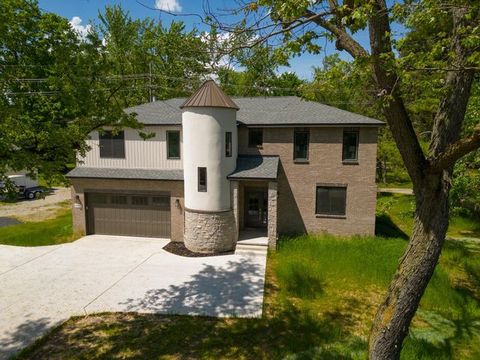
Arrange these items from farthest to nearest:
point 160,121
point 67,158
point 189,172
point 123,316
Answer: point 160,121 → point 189,172 → point 123,316 → point 67,158

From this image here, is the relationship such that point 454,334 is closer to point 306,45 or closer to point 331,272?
point 331,272

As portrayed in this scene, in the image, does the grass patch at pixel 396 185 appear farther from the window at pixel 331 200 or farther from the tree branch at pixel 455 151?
the tree branch at pixel 455 151

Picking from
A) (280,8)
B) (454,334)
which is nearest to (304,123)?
(454,334)

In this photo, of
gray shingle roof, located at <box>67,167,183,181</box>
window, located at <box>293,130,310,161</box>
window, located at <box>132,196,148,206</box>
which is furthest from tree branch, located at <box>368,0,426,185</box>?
window, located at <box>132,196,148,206</box>

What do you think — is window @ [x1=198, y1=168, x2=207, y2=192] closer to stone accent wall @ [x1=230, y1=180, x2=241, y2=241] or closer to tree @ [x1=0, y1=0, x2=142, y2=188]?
stone accent wall @ [x1=230, y1=180, x2=241, y2=241]

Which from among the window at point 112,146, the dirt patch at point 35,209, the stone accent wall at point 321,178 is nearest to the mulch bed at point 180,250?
the stone accent wall at point 321,178

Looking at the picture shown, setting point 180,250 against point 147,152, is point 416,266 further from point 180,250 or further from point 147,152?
point 147,152
